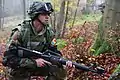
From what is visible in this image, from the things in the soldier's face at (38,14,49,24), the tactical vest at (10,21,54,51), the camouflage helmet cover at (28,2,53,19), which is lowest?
the tactical vest at (10,21,54,51)

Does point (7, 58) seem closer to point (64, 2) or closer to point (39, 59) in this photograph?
point (39, 59)

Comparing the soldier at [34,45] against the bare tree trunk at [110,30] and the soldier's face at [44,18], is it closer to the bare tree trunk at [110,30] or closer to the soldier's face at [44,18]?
the soldier's face at [44,18]

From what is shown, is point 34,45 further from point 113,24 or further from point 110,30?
point 113,24

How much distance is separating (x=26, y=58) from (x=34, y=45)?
0.27 metres

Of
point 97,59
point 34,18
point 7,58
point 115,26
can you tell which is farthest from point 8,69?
point 115,26

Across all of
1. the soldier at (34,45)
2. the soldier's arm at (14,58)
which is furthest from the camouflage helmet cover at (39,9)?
the soldier's arm at (14,58)

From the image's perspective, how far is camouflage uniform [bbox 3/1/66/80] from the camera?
16.0 ft

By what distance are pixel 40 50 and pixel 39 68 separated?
31 cm

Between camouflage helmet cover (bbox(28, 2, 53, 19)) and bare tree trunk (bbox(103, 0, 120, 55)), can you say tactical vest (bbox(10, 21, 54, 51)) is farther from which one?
bare tree trunk (bbox(103, 0, 120, 55))

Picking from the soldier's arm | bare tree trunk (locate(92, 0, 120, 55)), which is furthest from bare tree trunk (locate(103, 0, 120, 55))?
the soldier's arm

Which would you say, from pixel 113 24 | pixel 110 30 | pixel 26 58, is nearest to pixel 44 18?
pixel 26 58

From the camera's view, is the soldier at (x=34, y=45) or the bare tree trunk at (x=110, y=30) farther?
the bare tree trunk at (x=110, y=30)

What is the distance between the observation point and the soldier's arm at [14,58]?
4848 mm

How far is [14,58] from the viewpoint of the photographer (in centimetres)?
489
